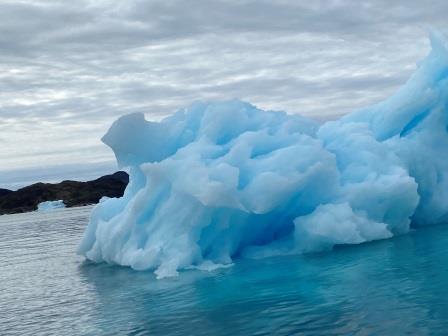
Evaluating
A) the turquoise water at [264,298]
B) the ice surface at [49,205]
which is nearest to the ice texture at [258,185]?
the turquoise water at [264,298]

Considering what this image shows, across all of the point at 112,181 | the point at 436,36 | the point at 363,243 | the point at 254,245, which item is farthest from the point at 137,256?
the point at 112,181

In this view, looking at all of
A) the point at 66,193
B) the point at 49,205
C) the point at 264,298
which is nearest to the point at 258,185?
the point at 264,298

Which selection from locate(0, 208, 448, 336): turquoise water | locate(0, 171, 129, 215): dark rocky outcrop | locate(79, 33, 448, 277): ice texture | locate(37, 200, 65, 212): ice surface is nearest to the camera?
locate(0, 208, 448, 336): turquoise water

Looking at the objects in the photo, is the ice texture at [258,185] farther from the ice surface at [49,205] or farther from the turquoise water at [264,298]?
the ice surface at [49,205]

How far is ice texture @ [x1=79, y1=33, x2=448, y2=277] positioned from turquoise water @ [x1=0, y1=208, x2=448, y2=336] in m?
0.67

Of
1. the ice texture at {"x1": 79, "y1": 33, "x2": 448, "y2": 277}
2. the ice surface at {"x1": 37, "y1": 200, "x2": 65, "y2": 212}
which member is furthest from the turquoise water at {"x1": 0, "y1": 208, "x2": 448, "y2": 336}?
the ice surface at {"x1": 37, "y1": 200, "x2": 65, "y2": 212}

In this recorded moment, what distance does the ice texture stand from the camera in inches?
591

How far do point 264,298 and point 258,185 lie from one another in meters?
4.52

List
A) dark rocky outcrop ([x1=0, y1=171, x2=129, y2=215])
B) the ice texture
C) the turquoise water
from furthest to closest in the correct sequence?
1. dark rocky outcrop ([x1=0, y1=171, x2=129, y2=215])
2. the ice texture
3. the turquoise water

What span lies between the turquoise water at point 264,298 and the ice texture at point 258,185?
0.67 m

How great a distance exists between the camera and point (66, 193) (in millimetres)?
98938

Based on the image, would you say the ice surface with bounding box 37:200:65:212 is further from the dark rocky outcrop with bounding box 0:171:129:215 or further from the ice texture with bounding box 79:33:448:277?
the ice texture with bounding box 79:33:448:277

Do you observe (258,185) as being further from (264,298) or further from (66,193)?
(66,193)

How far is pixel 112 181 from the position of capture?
99.8 metres
